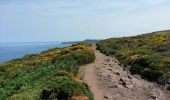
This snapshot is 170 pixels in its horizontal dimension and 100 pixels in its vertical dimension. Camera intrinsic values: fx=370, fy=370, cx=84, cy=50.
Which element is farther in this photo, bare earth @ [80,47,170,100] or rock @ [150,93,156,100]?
bare earth @ [80,47,170,100]

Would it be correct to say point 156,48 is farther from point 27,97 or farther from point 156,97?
point 27,97

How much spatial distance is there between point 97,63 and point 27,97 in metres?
22.3

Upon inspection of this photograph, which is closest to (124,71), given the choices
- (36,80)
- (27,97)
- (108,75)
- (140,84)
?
(108,75)

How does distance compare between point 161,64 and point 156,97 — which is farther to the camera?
point 161,64

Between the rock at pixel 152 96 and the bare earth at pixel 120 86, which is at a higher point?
the bare earth at pixel 120 86

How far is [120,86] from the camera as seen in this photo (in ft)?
101

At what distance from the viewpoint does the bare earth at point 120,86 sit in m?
27.6

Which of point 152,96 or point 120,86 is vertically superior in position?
point 120,86

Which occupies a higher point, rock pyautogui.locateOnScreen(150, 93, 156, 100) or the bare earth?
the bare earth

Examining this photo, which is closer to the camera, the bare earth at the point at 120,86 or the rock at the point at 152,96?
the rock at the point at 152,96

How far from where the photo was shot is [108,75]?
35.4 metres

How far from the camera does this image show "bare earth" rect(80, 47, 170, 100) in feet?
90.7

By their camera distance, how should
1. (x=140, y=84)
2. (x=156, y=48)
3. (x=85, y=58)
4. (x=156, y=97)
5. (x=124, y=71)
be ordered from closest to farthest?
(x=156, y=97), (x=140, y=84), (x=124, y=71), (x=85, y=58), (x=156, y=48)

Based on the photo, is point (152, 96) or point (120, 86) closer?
point (152, 96)
